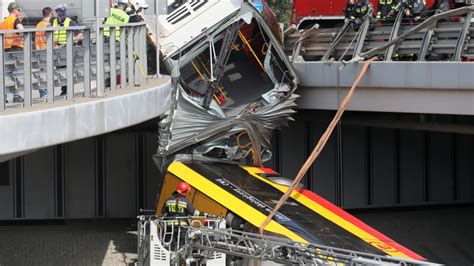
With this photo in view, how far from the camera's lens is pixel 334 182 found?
86.0 ft

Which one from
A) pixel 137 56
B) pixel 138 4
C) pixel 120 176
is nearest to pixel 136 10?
pixel 138 4

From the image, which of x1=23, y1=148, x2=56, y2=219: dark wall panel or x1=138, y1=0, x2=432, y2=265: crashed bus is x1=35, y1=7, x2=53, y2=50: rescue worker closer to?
x1=138, y1=0, x2=432, y2=265: crashed bus

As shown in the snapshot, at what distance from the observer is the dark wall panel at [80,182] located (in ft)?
80.1

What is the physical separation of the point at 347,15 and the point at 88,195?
6909 mm

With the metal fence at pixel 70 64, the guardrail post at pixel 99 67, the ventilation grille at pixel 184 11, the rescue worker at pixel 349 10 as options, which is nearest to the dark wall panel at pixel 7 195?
the ventilation grille at pixel 184 11

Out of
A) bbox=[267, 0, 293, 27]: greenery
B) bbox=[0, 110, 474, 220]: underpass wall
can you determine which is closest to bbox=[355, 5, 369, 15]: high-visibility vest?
bbox=[0, 110, 474, 220]: underpass wall

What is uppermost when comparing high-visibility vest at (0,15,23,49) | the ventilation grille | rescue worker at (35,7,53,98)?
high-visibility vest at (0,15,23,49)

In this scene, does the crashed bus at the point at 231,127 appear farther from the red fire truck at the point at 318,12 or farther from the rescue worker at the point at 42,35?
the red fire truck at the point at 318,12

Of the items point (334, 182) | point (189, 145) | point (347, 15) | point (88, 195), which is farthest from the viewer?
point (334, 182)

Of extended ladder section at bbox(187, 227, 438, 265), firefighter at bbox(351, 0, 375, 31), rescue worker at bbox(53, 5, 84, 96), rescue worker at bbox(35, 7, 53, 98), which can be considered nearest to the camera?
extended ladder section at bbox(187, 227, 438, 265)

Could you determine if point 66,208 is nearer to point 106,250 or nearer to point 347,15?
point 106,250

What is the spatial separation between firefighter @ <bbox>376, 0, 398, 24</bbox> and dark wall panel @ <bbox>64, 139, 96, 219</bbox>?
272 inches

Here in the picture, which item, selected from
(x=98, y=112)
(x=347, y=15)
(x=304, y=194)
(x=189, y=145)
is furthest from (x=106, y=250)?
(x=98, y=112)

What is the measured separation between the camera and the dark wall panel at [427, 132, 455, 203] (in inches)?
1075
